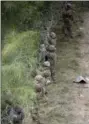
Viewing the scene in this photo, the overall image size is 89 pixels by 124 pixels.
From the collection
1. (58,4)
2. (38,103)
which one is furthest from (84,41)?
(38,103)

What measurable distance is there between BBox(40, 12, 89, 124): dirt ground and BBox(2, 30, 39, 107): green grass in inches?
20.7

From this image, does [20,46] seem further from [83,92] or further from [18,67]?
[83,92]

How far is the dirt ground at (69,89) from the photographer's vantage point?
4.52m

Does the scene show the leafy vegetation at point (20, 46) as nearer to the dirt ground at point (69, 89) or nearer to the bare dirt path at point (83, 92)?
the dirt ground at point (69, 89)

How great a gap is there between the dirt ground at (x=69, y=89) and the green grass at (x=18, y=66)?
53 centimetres

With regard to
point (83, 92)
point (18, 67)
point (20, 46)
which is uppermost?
point (20, 46)

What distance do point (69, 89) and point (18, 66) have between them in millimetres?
1573

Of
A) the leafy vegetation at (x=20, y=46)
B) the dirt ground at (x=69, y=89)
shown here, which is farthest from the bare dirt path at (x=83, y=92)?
the leafy vegetation at (x=20, y=46)

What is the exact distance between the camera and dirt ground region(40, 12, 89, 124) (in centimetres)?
452

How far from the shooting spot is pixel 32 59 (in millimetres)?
4504

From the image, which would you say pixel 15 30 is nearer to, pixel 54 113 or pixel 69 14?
pixel 54 113

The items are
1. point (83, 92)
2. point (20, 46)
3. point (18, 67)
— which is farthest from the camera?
point (83, 92)

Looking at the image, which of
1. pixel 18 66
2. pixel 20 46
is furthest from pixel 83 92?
pixel 18 66

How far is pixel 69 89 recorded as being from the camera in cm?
528
